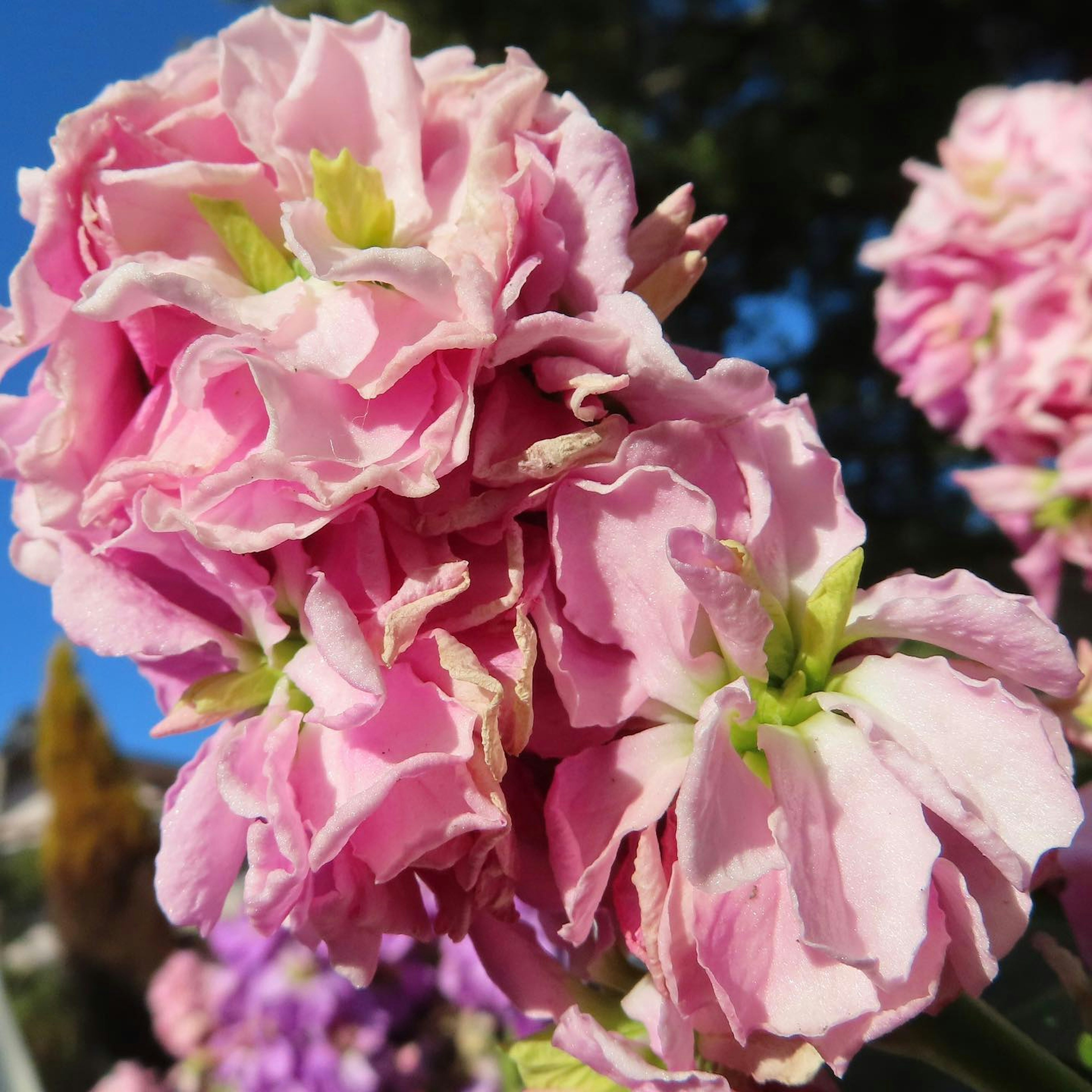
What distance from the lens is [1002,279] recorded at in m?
0.86

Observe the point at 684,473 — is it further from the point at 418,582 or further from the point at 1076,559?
the point at 1076,559

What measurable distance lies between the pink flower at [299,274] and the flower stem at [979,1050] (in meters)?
0.21

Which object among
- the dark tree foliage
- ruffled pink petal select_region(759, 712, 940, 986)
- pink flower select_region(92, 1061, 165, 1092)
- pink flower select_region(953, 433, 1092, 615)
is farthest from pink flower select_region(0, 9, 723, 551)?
the dark tree foliage

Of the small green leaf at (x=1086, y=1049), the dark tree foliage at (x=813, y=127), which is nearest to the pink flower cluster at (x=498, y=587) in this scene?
the small green leaf at (x=1086, y=1049)

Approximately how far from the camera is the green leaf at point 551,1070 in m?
0.37

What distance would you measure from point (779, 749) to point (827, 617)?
0.14ft

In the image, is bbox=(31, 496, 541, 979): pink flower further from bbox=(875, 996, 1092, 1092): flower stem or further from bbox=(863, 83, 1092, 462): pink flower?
bbox=(863, 83, 1092, 462): pink flower

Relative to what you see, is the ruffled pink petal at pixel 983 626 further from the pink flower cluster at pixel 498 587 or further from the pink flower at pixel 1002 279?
the pink flower at pixel 1002 279

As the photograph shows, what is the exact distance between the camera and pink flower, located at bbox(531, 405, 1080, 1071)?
0.90 ft

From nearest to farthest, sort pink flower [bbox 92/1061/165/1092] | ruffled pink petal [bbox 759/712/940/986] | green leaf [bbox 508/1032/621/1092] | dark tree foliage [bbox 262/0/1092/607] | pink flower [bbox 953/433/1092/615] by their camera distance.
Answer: ruffled pink petal [bbox 759/712/940/986], green leaf [bbox 508/1032/621/1092], pink flower [bbox 953/433/1092/615], pink flower [bbox 92/1061/165/1092], dark tree foliage [bbox 262/0/1092/607]

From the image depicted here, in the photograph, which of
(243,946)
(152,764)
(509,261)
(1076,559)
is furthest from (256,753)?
(152,764)

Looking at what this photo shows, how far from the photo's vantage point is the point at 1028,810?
0.90 feet

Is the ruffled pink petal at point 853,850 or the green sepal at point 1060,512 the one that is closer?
the ruffled pink petal at point 853,850

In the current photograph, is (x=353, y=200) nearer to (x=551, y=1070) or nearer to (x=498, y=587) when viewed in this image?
(x=498, y=587)
